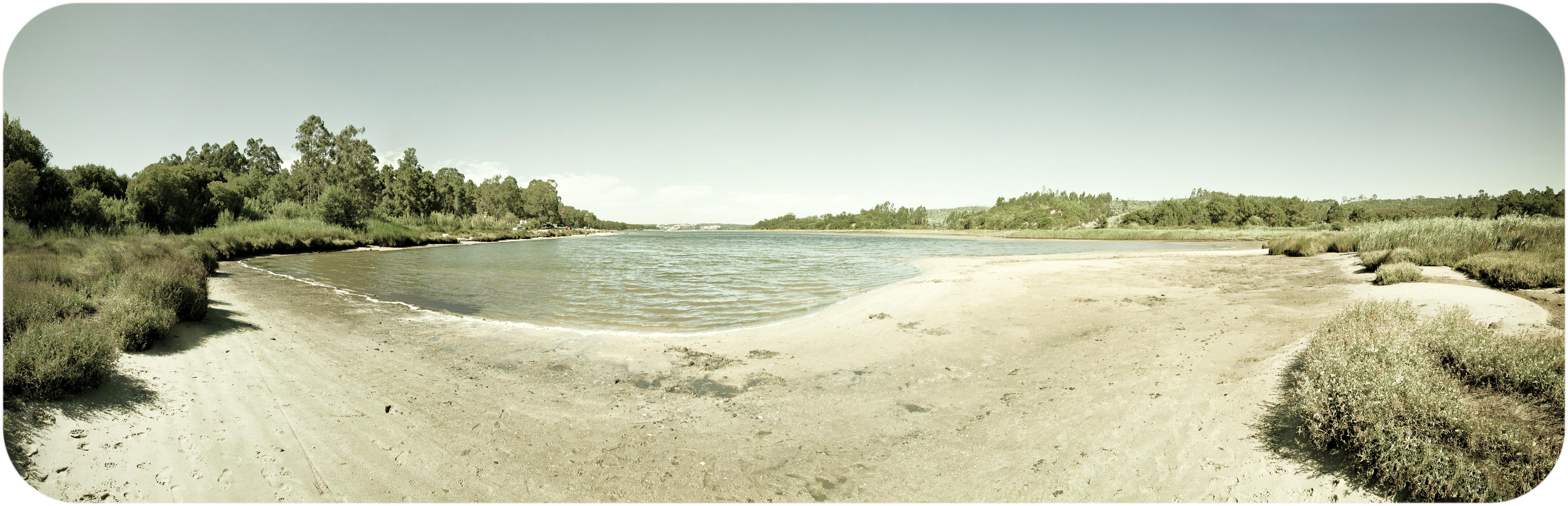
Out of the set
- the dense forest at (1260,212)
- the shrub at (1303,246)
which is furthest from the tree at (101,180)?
the dense forest at (1260,212)

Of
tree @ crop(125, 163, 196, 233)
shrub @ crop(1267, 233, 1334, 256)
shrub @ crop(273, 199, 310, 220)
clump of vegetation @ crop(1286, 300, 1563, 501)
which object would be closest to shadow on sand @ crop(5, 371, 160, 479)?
clump of vegetation @ crop(1286, 300, 1563, 501)

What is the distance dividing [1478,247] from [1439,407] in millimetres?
18273

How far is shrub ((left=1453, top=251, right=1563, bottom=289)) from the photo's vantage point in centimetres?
871

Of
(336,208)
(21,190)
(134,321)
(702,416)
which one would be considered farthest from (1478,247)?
(336,208)

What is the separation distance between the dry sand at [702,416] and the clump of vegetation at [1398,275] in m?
2.70

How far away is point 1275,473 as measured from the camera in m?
3.68

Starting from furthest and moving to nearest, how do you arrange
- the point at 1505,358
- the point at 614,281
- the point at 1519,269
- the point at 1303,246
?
the point at 1303,246 → the point at 614,281 → the point at 1519,269 → the point at 1505,358

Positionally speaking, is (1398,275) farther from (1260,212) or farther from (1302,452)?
(1260,212)

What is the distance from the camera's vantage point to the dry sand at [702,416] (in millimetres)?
3818

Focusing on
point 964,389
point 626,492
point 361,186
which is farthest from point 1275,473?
point 361,186

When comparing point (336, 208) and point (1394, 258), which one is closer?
point (1394, 258)

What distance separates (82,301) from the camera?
6395 mm

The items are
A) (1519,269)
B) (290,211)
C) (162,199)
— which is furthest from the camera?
(290,211)

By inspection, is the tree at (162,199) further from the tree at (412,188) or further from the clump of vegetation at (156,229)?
the tree at (412,188)
